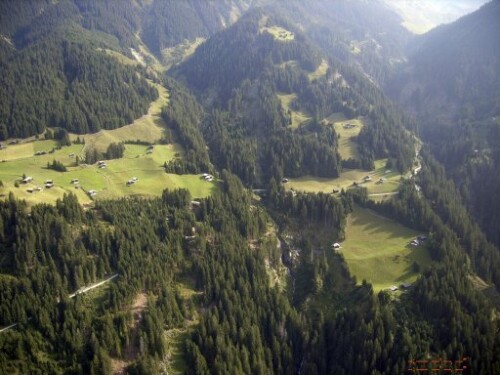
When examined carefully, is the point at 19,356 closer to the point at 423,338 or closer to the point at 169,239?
the point at 169,239

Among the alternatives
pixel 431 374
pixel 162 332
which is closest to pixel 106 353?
pixel 162 332


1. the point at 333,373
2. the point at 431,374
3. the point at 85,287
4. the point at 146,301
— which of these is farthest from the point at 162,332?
the point at 431,374

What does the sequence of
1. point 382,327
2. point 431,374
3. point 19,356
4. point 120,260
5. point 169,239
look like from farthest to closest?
point 169,239 < point 120,260 < point 382,327 < point 431,374 < point 19,356

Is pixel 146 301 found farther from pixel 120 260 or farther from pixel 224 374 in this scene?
pixel 224 374

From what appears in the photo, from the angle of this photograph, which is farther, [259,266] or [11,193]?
[259,266]

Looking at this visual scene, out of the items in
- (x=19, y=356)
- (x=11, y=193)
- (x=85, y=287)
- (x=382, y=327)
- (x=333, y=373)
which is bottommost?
(x=333, y=373)

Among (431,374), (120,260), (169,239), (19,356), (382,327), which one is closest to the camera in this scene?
(19,356)

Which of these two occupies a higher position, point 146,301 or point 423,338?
point 146,301
